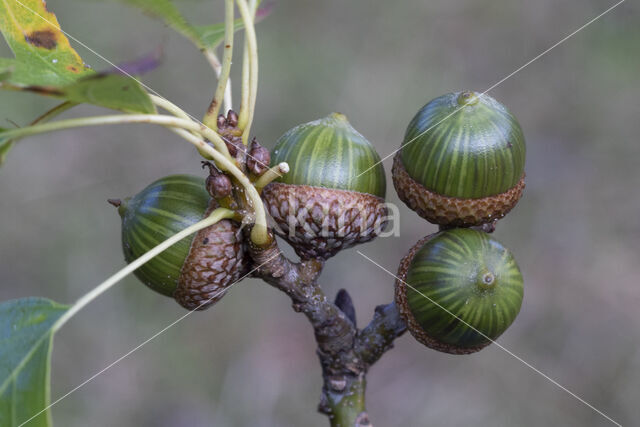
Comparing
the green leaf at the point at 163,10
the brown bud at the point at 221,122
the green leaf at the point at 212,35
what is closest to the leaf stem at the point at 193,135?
the brown bud at the point at 221,122

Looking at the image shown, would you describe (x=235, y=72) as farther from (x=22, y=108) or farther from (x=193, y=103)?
(x=22, y=108)

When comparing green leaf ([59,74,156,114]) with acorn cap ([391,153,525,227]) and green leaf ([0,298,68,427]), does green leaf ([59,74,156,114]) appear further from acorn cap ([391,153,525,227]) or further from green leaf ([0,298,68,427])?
acorn cap ([391,153,525,227])

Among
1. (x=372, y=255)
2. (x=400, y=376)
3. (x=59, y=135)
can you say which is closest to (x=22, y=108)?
(x=59, y=135)

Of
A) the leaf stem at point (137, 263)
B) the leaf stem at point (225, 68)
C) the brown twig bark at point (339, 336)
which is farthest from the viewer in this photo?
the brown twig bark at point (339, 336)

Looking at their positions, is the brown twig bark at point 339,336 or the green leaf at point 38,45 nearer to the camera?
the green leaf at point 38,45

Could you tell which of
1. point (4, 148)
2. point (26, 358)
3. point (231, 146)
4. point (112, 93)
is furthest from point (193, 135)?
point (26, 358)

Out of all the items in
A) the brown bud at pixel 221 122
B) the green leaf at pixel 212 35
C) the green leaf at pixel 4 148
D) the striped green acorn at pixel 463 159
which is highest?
the green leaf at pixel 212 35

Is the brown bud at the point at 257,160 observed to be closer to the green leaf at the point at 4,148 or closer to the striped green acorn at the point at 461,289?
the striped green acorn at the point at 461,289
